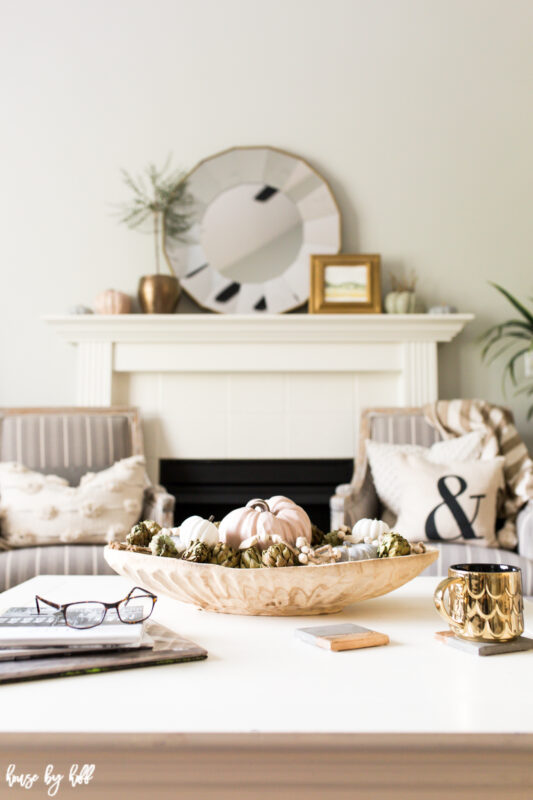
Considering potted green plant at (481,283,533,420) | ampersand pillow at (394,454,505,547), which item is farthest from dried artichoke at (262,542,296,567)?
potted green plant at (481,283,533,420)

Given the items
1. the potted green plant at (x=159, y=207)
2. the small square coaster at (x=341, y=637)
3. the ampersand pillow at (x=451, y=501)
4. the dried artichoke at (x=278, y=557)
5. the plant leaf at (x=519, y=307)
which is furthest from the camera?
the potted green plant at (x=159, y=207)

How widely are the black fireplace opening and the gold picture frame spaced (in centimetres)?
67

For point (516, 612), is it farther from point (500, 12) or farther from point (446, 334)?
point (500, 12)

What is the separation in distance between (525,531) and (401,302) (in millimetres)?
1157

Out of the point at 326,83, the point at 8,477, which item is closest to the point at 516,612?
the point at 8,477

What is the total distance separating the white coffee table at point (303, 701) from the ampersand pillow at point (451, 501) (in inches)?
51.2

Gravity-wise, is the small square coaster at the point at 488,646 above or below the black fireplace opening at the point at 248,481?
above

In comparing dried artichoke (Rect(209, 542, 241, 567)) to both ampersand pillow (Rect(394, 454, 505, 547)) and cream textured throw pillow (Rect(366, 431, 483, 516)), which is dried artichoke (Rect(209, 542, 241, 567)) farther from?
cream textured throw pillow (Rect(366, 431, 483, 516))

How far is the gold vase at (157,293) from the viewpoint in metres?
Result: 2.98

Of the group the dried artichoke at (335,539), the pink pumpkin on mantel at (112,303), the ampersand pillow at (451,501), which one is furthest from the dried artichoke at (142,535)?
the pink pumpkin on mantel at (112,303)

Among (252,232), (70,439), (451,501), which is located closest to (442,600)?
(451,501)

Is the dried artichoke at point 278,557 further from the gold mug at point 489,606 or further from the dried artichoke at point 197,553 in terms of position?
the gold mug at point 489,606

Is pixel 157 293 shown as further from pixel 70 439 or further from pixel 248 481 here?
pixel 248 481

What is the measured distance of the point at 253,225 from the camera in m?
3.17
